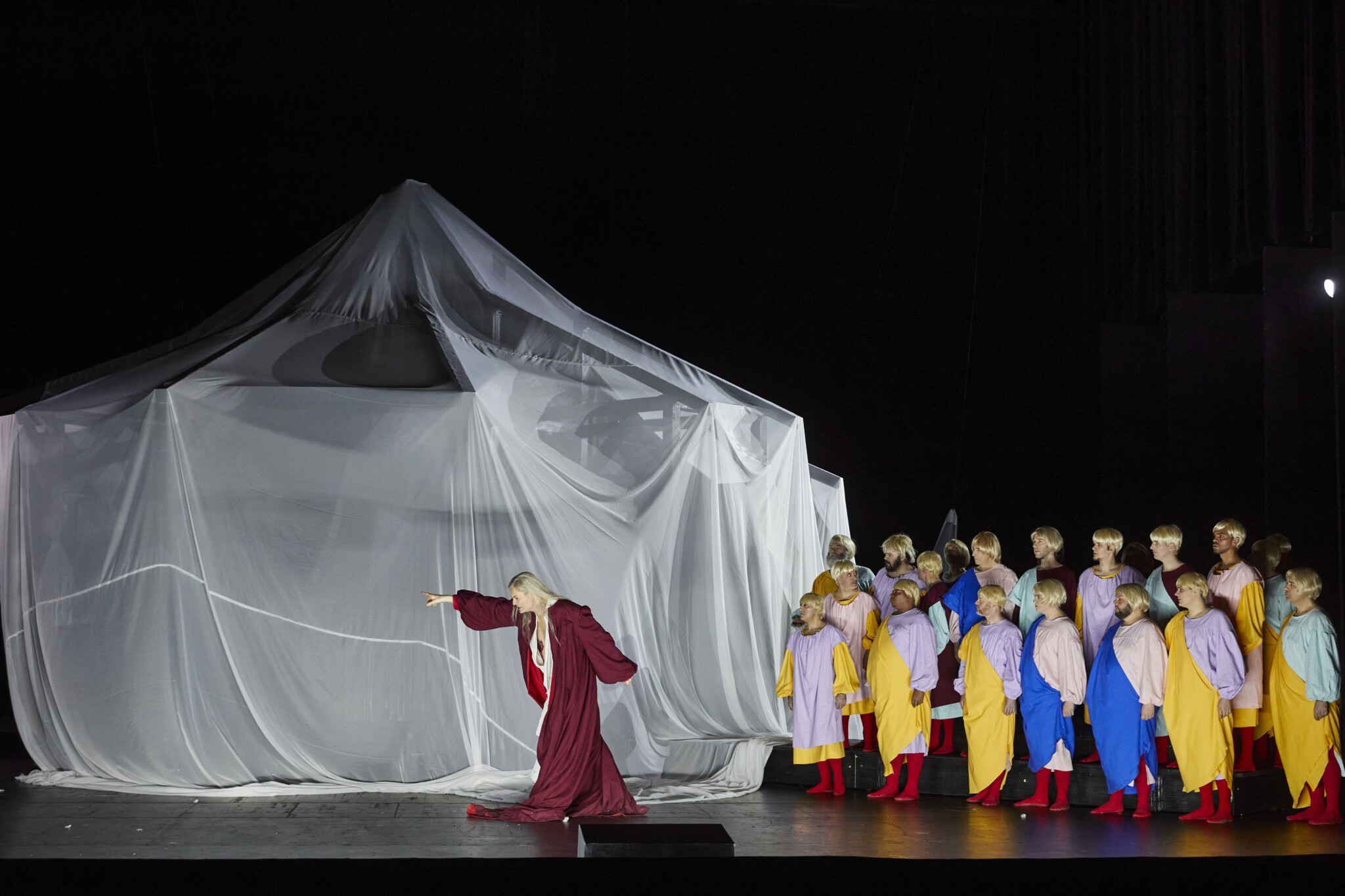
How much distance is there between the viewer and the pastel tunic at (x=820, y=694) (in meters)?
6.28

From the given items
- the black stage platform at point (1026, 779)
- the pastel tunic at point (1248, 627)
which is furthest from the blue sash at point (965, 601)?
the pastel tunic at point (1248, 627)

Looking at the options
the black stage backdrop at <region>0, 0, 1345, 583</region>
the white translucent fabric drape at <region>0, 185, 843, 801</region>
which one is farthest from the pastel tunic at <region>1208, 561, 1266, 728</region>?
the black stage backdrop at <region>0, 0, 1345, 583</region>

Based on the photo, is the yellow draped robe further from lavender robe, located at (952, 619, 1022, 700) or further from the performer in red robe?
the performer in red robe

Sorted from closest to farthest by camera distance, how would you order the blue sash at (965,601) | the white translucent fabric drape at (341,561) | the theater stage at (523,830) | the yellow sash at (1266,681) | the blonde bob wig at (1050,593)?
the theater stage at (523,830), the blonde bob wig at (1050,593), the yellow sash at (1266,681), the white translucent fabric drape at (341,561), the blue sash at (965,601)

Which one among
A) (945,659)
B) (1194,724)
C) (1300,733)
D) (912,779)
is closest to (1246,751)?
(1300,733)

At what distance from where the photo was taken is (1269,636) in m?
6.08

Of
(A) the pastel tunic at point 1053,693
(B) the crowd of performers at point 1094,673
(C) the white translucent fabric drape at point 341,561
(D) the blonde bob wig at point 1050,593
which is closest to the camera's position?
(B) the crowd of performers at point 1094,673

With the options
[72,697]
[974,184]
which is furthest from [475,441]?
[974,184]

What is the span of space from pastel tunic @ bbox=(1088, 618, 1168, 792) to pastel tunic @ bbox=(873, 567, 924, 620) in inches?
58.2

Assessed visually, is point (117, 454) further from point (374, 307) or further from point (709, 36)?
point (709, 36)

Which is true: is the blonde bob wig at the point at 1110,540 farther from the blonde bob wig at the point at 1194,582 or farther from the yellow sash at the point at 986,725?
the yellow sash at the point at 986,725

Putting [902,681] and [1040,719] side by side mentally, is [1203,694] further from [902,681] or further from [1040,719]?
[902,681]

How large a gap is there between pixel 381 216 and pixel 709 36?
15.5 feet

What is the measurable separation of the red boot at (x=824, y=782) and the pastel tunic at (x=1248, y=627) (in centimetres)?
205
